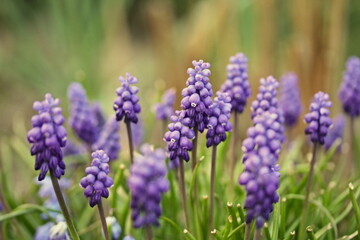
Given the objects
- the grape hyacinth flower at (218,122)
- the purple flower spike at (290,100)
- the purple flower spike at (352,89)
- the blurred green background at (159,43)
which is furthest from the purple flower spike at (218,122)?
the blurred green background at (159,43)

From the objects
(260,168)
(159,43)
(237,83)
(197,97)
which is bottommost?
(260,168)

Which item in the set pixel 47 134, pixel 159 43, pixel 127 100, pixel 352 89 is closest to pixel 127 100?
pixel 127 100

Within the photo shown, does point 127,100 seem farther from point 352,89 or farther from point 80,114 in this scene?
point 352,89

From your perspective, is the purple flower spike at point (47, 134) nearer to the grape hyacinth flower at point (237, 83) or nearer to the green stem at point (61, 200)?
the green stem at point (61, 200)

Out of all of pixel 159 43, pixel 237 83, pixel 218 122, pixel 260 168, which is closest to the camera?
pixel 260 168

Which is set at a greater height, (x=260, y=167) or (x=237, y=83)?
(x=237, y=83)

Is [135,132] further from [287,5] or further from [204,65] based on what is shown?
[287,5]

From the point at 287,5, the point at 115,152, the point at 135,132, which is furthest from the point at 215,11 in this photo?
the point at 115,152
